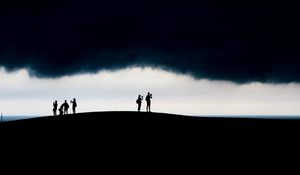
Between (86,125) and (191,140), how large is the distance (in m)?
11.3

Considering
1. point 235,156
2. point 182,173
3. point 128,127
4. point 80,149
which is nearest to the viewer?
point 182,173

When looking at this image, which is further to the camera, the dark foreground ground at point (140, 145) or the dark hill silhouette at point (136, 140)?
the dark hill silhouette at point (136, 140)

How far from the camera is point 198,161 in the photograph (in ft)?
67.0

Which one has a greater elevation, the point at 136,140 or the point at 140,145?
the point at 136,140

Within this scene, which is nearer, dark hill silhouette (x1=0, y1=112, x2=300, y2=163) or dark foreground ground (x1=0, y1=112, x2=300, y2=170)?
dark foreground ground (x1=0, y1=112, x2=300, y2=170)

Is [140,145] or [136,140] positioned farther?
[136,140]

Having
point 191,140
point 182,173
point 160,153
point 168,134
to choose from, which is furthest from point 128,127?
point 182,173

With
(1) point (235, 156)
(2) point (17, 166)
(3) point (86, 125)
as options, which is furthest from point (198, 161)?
(3) point (86, 125)

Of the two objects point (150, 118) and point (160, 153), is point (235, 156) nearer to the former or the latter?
point (160, 153)

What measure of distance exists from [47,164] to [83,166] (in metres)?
2.23

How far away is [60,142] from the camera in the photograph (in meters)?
26.0

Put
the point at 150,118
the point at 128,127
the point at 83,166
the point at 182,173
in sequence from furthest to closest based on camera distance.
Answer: the point at 150,118 < the point at 128,127 < the point at 83,166 < the point at 182,173

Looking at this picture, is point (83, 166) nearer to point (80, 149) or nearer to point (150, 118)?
point (80, 149)

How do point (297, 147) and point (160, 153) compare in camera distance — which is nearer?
point (160, 153)
